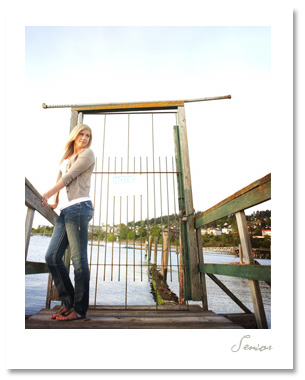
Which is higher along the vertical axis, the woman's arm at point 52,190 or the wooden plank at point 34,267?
the woman's arm at point 52,190

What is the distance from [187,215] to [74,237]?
1.40 meters

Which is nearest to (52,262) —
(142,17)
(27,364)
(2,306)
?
(2,306)

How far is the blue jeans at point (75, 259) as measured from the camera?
1601 mm

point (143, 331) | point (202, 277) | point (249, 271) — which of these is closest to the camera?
point (143, 331)

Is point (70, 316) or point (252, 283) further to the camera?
point (70, 316)

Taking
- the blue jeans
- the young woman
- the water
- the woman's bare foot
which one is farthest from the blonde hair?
the woman's bare foot

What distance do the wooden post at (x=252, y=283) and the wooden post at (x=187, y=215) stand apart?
1.07 metres

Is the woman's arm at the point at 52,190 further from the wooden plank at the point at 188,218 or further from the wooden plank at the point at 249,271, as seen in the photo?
the wooden plank at the point at 188,218

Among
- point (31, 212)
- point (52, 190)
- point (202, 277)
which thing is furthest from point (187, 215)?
point (31, 212)

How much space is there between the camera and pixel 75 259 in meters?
1.61

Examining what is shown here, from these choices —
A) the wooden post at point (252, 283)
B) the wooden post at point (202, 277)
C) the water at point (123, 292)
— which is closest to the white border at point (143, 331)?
the wooden post at point (252, 283)

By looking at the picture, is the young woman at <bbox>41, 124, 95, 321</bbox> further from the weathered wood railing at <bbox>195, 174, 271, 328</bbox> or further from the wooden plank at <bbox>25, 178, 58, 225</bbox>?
the weathered wood railing at <bbox>195, 174, 271, 328</bbox>

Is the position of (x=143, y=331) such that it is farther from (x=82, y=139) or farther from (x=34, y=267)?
(x=82, y=139)

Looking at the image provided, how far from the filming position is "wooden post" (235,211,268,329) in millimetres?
1397
